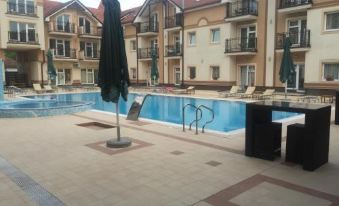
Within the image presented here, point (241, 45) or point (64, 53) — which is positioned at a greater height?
point (64, 53)

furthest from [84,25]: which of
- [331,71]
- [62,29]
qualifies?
[331,71]

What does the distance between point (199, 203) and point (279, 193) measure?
4.06ft

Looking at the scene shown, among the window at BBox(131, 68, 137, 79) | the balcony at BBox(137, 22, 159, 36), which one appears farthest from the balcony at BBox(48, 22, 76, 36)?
the window at BBox(131, 68, 137, 79)

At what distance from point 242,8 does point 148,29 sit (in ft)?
36.0

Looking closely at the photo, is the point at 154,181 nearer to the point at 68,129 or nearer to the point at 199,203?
the point at 199,203

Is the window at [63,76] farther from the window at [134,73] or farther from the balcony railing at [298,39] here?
the balcony railing at [298,39]

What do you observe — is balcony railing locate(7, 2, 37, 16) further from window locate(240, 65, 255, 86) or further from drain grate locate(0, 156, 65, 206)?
drain grate locate(0, 156, 65, 206)

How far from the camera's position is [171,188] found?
465 cm

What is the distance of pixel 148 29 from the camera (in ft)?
100

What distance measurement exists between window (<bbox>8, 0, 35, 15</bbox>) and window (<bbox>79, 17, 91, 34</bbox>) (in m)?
5.57

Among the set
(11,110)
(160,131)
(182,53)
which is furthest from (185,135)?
(182,53)

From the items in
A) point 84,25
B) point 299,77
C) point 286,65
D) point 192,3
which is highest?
point 192,3

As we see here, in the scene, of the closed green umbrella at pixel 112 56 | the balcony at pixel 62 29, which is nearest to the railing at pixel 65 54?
the balcony at pixel 62 29

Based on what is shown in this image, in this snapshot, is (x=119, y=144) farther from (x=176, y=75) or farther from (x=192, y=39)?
(x=176, y=75)
